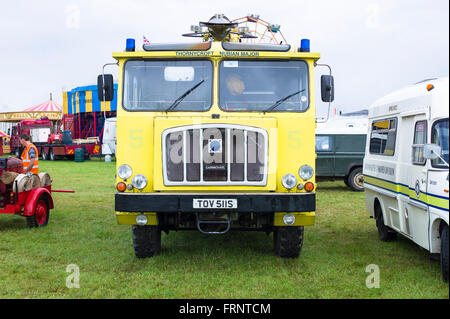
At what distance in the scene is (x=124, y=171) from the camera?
A: 6.40 metres

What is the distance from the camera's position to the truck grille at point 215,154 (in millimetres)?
6273

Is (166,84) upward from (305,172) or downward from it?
upward

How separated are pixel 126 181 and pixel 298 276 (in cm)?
250

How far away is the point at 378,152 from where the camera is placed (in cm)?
853

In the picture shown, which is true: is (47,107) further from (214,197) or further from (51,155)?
(214,197)

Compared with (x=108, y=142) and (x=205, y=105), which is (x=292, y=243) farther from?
(x=108, y=142)

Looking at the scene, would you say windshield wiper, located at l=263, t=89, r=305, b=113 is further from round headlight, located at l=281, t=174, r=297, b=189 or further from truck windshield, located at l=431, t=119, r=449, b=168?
truck windshield, located at l=431, t=119, r=449, b=168

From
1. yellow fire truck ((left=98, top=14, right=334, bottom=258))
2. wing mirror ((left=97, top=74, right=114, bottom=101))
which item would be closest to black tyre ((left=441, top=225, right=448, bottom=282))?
yellow fire truck ((left=98, top=14, right=334, bottom=258))

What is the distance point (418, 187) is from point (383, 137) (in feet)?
6.39

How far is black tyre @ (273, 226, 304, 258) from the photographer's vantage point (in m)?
6.84

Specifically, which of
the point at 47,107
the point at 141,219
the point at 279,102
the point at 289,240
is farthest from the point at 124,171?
the point at 47,107

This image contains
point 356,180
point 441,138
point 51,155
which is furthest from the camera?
point 51,155

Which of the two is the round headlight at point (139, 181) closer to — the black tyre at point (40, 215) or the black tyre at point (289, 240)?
the black tyre at point (289, 240)

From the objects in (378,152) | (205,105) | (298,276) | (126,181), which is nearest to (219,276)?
(298,276)
